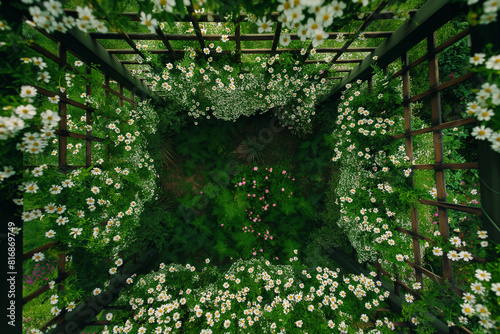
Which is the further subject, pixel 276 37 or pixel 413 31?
pixel 276 37

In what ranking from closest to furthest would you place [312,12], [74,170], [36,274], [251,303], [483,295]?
[312,12] < [483,295] < [74,170] < [251,303] < [36,274]

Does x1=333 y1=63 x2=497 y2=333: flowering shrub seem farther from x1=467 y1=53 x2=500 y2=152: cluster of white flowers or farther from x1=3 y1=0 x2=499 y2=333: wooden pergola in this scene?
x1=467 y1=53 x2=500 y2=152: cluster of white flowers

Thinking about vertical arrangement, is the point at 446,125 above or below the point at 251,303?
above

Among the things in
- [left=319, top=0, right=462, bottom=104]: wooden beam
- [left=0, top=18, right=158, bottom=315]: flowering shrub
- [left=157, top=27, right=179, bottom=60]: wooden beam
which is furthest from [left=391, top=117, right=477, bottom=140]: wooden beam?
[left=0, top=18, right=158, bottom=315]: flowering shrub

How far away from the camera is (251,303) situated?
2.80 meters

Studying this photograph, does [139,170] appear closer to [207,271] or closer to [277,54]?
[207,271]

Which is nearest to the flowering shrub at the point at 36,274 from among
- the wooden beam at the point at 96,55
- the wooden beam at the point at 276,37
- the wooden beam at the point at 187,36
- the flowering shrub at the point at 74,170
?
the flowering shrub at the point at 74,170

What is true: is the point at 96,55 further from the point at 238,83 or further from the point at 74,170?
the point at 238,83

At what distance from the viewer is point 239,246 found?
4.06 metres

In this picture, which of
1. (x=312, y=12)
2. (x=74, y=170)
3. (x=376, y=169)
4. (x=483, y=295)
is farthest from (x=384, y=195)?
(x=74, y=170)

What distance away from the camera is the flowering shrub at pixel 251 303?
2.51 meters

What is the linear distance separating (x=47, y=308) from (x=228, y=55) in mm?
5565

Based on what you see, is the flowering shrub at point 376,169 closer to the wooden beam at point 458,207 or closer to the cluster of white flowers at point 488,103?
the wooden beam at point 458,207

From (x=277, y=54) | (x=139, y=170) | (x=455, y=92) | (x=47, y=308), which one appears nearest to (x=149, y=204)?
(x=139, y=170)
